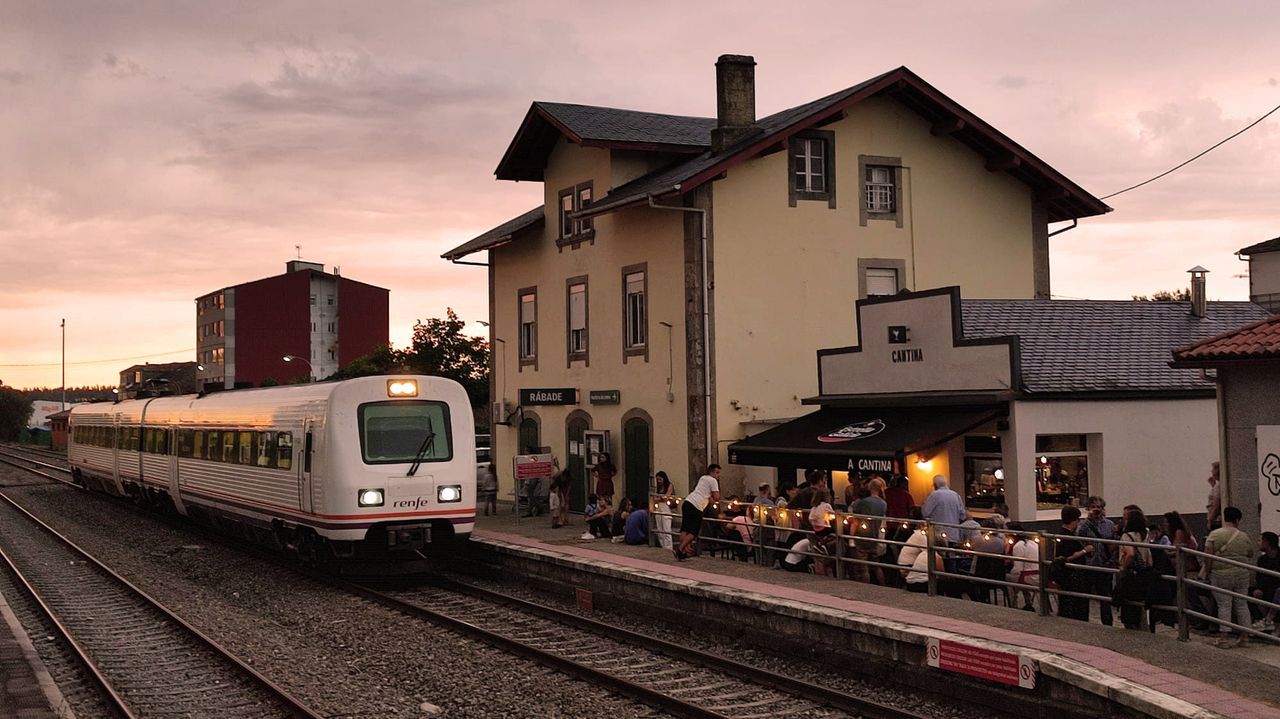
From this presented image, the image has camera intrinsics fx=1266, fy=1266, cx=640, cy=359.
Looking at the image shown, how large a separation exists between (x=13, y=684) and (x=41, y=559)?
12.2 m

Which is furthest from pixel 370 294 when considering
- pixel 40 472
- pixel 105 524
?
pixel 105 524

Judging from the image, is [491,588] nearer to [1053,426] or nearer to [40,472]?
[1053,426]

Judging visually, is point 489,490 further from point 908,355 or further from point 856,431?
point 908,355

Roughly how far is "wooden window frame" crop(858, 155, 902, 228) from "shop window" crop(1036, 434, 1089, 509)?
6.80m

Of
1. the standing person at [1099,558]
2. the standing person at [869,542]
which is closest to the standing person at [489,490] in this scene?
the standing person at [869,542]

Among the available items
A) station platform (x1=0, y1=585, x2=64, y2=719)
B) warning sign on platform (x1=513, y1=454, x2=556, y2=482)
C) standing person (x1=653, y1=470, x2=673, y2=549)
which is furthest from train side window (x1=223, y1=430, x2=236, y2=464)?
station platform (x1=0, y1=585, x2=64, y2=719)

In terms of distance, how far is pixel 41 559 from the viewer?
21906mm

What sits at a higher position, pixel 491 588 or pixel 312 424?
pixel 312 424

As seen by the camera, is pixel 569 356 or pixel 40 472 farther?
pixel 40 472

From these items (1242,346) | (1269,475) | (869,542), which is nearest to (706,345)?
(869,542)

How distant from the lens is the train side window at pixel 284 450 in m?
18.4

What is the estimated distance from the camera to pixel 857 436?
18781 mm

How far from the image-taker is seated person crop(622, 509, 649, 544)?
19.1 metres

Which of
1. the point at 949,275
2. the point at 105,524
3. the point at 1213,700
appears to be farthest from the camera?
the point at 105,524
